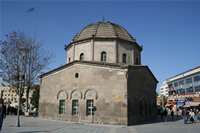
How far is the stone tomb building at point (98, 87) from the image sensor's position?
579 inches

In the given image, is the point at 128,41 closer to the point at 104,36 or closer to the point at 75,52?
the point at 104,36

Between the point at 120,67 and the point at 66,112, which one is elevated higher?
the point at 120,67

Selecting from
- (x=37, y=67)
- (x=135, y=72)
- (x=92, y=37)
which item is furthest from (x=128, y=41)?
(x=37, y=67)

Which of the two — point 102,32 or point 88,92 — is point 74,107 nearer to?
point 88,92

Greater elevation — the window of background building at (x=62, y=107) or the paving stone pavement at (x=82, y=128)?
the window of background building at (x=62, y=107)

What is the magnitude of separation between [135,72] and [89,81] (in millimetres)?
4908

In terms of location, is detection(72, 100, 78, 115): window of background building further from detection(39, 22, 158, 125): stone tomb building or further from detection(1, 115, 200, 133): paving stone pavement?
detection(1, 115, 200, 133): paving stone pavement

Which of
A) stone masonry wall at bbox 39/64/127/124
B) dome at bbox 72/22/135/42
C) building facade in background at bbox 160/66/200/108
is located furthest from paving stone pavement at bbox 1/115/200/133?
building facade in background at bbox 160/66/200/108

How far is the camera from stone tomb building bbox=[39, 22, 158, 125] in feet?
48.3

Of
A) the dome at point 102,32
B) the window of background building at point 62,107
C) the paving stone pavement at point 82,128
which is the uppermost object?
the dome at point 102,32

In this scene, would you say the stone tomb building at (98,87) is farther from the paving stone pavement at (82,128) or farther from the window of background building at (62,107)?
the paving stone pavement at (82,128)

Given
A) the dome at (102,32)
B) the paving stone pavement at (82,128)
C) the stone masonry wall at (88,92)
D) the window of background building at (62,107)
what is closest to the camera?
the paving stone pavement at (82,128)

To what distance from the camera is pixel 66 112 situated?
16750 millimetres

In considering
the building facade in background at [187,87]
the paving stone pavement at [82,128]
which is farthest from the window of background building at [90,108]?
the building facade in background at [187,87]
